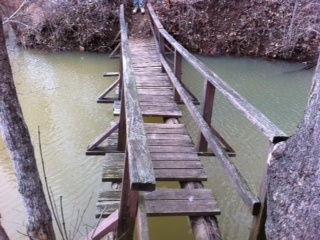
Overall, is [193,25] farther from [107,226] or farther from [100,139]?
[107,226]

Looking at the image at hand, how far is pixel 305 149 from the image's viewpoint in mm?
1412

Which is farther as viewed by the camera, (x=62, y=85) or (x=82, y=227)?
(x=62, y=85)

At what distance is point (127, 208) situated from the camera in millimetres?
1994

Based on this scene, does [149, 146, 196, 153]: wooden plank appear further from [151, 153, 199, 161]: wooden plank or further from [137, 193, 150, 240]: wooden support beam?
[137, 193, 150, 240]: wooden support beam

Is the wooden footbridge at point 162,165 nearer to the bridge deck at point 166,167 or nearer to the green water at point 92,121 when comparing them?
the bridge deck at point 166,167

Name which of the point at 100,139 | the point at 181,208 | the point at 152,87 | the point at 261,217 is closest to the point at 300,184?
the point at 261,217

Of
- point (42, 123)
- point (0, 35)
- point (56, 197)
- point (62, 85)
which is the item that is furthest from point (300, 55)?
point (0, 35)

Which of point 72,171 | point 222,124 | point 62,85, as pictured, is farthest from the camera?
point 62,85

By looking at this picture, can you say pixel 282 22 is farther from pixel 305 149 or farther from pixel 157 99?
pixel 305 149

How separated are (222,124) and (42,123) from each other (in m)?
3.52

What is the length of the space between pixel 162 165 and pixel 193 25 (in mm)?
9465

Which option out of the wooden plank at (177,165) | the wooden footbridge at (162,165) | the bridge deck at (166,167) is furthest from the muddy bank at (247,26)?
the wooden plank at (177,165)

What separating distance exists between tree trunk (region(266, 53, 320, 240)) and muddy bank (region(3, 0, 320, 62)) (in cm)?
1011

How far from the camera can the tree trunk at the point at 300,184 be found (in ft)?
4.41
